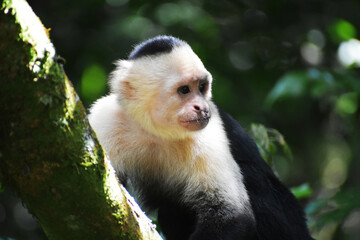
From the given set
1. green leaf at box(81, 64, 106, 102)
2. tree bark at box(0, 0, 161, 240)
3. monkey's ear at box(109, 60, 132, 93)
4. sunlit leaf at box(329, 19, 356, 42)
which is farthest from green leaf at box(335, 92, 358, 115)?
tree bark at box(0, 0, 161, 240)

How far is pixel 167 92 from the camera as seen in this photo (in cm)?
359

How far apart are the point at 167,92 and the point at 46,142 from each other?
174cm

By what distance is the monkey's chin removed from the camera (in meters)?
3.38

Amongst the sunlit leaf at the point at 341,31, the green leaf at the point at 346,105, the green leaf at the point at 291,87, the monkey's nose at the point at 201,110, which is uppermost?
the sunlit leaf at the point at 341,31

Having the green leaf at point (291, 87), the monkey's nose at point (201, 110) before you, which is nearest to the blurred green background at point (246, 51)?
the green leaf at point (291, 87)

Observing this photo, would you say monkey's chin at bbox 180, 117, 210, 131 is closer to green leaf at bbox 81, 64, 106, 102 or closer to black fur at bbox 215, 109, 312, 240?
black fur at bbox 215, 109, 312, 240

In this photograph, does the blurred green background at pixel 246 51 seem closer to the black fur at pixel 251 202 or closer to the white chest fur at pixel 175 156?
the black fur at pixel 251 202

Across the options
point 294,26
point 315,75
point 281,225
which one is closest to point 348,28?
point 294,26

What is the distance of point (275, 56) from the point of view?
780 cm

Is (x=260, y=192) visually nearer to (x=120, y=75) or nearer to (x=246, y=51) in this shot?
(x=120, y=75)

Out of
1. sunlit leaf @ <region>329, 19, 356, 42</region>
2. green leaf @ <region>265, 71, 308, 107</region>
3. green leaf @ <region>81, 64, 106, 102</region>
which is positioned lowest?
green leaf @ <region>265, 71, 308, 107</region>

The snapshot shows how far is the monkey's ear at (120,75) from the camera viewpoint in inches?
149

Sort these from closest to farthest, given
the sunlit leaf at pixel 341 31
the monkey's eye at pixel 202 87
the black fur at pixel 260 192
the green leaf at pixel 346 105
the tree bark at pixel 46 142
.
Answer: the tree bark at pixel 46 142 < the monkey's eye at pixel 202 87 < the black fur at pixel 260 192 < the sunlit leaf at pixel 341 31 < the green leaf at pixel 346 105

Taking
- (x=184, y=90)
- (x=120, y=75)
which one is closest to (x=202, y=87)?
(x=184, y=90)
